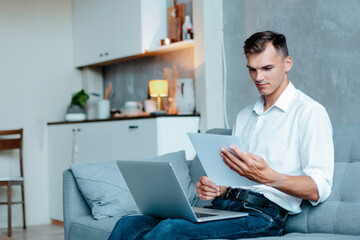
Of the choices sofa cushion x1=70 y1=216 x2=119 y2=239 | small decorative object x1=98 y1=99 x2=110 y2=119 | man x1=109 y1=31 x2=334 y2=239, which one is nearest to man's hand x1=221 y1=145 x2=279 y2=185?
man x1=109 y1=31 x2=334 y2=239

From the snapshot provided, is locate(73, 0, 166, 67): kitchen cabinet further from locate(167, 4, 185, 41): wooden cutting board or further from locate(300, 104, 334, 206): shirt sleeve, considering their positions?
locate(300, 104, 334, 206): shirt sleeve

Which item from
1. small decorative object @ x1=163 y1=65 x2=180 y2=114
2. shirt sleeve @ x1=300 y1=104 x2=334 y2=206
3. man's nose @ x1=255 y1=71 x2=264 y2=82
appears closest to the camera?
shirt sleeve @ x1=300 y1=104 x2=334 y2=206

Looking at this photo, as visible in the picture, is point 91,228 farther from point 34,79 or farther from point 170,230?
point 34,79

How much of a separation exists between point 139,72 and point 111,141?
872mm

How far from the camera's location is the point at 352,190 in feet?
6.89

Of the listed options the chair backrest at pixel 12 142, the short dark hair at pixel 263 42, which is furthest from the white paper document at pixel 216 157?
the chair backrest at pixel 12 142

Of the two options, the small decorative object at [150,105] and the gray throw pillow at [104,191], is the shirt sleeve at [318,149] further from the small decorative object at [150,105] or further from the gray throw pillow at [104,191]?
the small decorative object at [150,105]

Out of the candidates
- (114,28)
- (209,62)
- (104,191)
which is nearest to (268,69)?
(104,191)

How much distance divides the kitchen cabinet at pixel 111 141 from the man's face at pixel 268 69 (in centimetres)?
198

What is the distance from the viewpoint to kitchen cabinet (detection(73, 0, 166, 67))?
457 cm

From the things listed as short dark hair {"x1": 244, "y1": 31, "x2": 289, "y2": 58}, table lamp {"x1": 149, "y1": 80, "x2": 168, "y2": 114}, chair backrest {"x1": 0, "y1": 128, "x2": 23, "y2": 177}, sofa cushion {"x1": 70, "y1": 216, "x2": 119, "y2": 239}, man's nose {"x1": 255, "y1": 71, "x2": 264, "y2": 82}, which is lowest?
sofa cushion {"x1": 70, "y1": 216, "x2": 119, "y2": 239}

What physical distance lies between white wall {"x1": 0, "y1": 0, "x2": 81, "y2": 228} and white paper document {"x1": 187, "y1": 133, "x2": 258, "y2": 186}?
3707 millimetres

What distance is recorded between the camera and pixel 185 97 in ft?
13.7

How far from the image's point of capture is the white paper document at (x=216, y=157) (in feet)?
5.84
